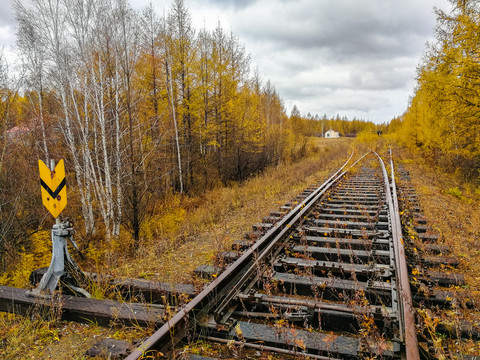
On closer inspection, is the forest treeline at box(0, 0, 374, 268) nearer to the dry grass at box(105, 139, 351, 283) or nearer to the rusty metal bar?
the dry grass at box(105, 139, 351, 283)

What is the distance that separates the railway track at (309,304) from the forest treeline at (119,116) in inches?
216

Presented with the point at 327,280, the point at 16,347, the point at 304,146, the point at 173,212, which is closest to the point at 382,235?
the point at 327,280

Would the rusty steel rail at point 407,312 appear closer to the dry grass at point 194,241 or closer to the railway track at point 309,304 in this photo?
the railway track at point 309,304

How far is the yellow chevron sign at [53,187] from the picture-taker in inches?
155

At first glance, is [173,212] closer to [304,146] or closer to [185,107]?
[185,107]

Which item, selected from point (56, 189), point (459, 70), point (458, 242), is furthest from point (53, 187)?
point (459, 70)

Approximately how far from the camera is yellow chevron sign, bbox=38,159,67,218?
12.9ft

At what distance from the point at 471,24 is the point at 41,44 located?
16.3 m

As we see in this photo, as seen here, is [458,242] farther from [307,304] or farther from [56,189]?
[56,189]

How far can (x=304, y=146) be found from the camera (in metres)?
35.1

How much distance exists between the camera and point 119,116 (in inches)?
501

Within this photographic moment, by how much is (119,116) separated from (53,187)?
9.49m

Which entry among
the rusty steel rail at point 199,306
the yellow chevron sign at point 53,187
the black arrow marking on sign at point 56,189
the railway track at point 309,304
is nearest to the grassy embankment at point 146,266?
the rusty steel rail at point 199,306

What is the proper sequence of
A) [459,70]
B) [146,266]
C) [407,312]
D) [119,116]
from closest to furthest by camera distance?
1. [407,312]
2. [146,266]
3. [459,70]
4. [119,116]
